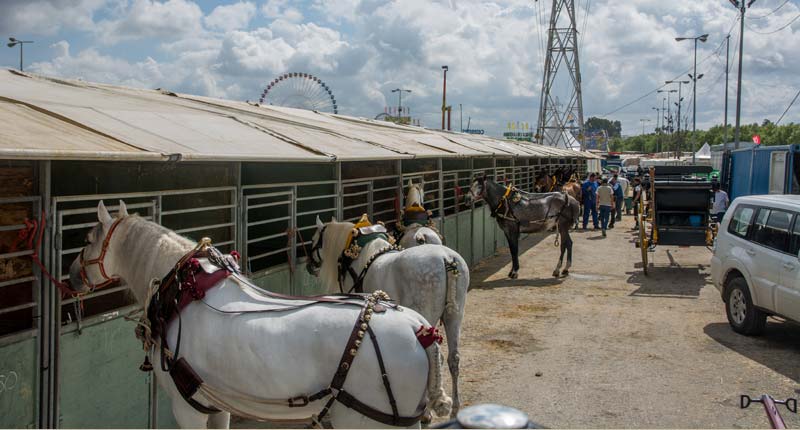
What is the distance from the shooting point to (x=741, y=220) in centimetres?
892

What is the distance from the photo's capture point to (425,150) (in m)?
10.9

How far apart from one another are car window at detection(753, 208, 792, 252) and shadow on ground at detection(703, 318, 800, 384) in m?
0.97

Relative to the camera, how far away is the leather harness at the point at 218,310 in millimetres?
3510

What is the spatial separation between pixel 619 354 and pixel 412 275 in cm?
354

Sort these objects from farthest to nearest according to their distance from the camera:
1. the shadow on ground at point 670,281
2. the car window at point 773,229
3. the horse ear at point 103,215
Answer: the shadow on ground at point 670,281 < the car window at point 773,229 < the horse ear at point 103,215

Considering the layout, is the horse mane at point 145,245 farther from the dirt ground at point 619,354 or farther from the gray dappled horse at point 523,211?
the gray dappled horse at point 523,211

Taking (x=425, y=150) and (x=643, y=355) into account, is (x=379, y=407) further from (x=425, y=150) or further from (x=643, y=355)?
(x=425, y=150)

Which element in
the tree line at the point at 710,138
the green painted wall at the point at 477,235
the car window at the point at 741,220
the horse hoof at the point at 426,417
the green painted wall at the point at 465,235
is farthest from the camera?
the tree line at the point at 710,138

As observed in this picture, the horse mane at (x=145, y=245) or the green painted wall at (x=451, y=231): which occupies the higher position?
the horse mane at (x=145, y=245)

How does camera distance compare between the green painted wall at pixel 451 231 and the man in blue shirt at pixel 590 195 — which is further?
the man in blue shirt at pixel 590 195

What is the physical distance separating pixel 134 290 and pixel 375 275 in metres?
2.34

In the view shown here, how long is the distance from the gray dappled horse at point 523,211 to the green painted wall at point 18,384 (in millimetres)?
10410

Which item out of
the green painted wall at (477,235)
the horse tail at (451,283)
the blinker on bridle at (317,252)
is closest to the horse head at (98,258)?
the blinker on bridle at (317,252)

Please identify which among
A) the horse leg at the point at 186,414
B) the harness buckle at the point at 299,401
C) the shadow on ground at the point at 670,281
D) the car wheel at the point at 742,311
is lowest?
the shadow on ground at the point at 670,281
